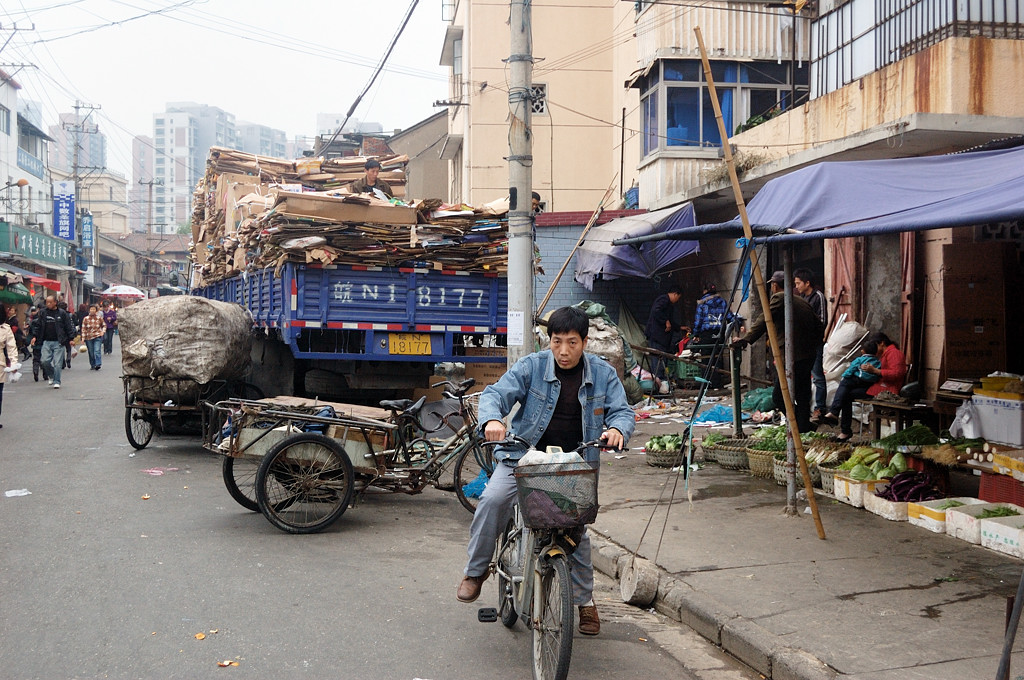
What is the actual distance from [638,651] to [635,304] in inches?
562

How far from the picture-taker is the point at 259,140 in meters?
190

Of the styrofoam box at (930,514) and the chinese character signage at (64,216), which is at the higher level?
the chinese character signage at (64,216)

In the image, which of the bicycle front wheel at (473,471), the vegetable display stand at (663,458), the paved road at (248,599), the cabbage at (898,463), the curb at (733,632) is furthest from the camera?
Result: the vegetable display stand at (663,458)

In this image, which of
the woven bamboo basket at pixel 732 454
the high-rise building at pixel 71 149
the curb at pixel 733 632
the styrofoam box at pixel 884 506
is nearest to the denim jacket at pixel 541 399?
the curb at pixel 733 632

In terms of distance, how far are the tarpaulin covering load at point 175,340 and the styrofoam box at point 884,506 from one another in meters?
6.64

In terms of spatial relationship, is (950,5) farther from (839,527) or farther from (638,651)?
(638,651)

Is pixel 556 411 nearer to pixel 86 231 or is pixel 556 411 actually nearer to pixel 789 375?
pixel 789 375

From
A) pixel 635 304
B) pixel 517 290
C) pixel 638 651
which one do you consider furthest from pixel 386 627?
pixel 635 304

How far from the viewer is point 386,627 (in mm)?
4758

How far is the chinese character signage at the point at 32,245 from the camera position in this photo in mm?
37500

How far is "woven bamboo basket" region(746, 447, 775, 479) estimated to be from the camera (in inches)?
340

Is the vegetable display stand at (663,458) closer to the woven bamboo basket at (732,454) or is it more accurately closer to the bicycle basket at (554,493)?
the woven bamboo basket at (732,454)

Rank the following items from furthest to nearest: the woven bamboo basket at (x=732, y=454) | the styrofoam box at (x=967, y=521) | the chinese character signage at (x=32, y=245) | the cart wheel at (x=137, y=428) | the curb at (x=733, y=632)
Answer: the chinese character signage at (x=32, y=245) → the cart wheel at (x=137, y=428) → the woven bamboo basket at (x=732, y=454) → the styrofoam box at (x=967, y=521) → the curb at (x=733, y=632)

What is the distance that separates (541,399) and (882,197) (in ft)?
10.3
